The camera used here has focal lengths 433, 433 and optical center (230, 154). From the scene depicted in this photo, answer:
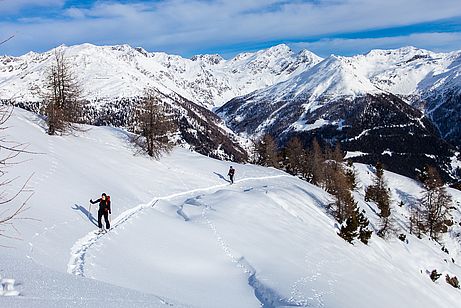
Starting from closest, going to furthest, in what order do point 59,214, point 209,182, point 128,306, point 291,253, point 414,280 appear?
point 128,306
point 59,214
point 291,253
point 414,280
point 209,182

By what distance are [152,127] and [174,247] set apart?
28299mm

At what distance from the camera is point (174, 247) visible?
20141 mm

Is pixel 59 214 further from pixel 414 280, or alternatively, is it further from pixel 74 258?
pixel 414 280

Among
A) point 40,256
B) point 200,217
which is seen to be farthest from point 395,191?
point 40,256

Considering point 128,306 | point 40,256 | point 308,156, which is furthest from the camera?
point 308,156

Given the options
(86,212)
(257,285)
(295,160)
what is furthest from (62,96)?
(295,160)

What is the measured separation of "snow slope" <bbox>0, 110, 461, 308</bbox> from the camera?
1435 cm

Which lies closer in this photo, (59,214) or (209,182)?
(59,214)

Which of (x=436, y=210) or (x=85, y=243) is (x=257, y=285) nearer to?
(x=85, y=243)

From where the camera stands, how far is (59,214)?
68.4ft

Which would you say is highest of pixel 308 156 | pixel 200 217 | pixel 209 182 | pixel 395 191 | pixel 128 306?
pixel 128 306

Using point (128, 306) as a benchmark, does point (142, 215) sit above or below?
below

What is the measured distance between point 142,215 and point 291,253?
8951mm

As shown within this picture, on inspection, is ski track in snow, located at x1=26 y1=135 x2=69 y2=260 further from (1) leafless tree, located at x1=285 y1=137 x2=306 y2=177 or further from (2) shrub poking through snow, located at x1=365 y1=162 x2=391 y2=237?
(1) leafless tree, located at x1=285 y1=137 x2=306 y2=177
